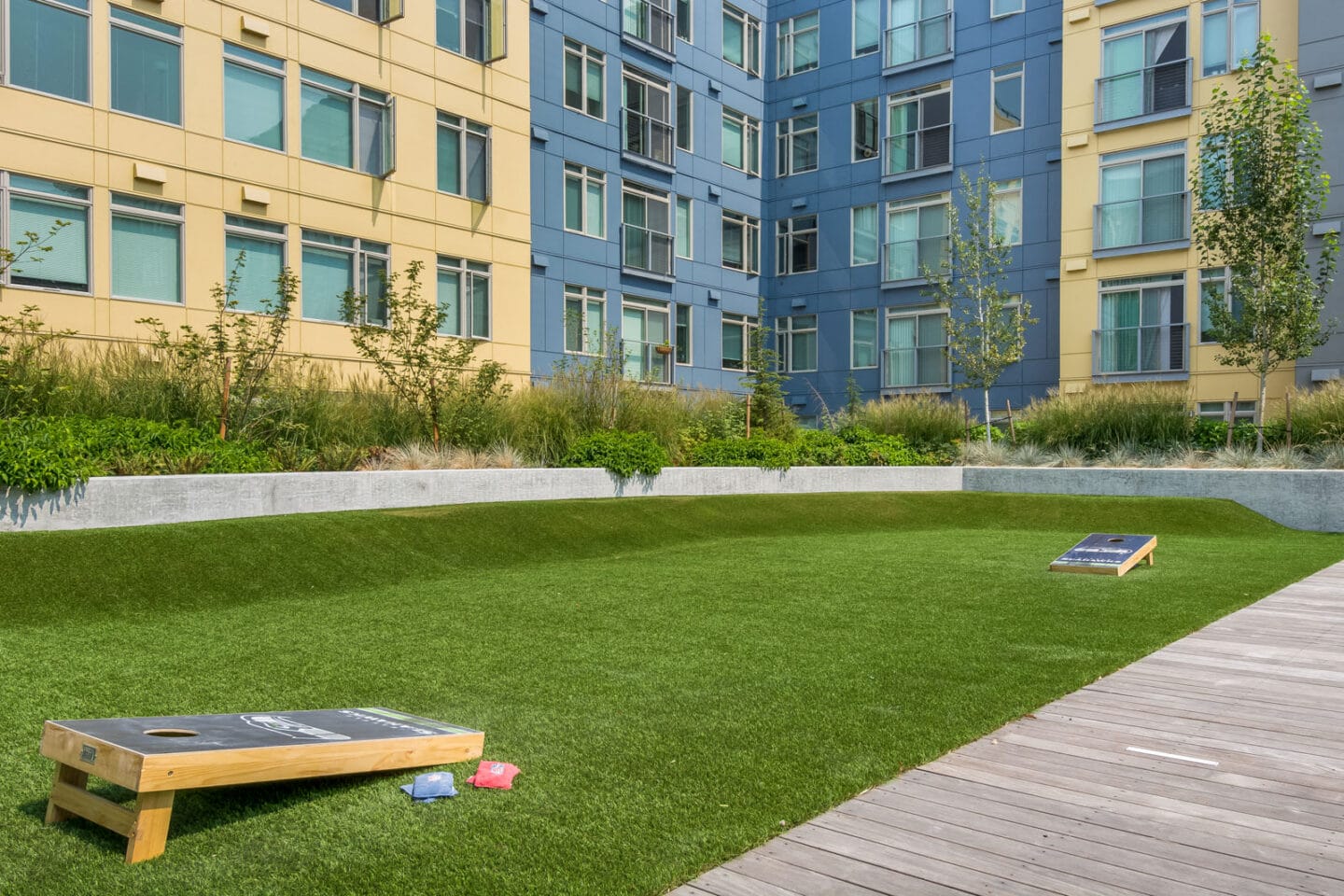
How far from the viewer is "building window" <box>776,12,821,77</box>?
99.4 ft

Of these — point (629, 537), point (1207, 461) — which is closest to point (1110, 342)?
point (1207, 461)

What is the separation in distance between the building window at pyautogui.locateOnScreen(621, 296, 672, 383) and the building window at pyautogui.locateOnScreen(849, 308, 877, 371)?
5.71 m

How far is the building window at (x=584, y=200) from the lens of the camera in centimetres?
2450

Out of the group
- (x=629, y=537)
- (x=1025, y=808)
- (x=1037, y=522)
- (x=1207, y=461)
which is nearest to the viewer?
Answer: (x=1025, y=808)

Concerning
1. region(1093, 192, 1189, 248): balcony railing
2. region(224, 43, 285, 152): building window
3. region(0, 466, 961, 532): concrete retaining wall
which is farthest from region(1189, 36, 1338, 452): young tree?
region(224, 43, 285, 152): building window

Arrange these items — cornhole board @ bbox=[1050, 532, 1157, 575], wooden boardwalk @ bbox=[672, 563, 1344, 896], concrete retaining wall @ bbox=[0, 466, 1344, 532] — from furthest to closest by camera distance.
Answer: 1. cornhole board @ bbox=[1050, 532, 1157, 575]
2. concrete retaining wall @ bbox=[0, 466, 1344, 532]
3. wooden boardwalk @ bbox=[672, 563, 1344, 896]

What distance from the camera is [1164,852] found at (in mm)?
3254

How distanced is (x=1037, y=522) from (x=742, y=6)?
20.7 meters

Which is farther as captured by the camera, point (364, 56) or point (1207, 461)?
point (364, 56)

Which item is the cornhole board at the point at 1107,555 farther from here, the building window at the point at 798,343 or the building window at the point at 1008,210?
the building window at the point at 798,343

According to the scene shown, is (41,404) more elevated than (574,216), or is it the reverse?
(574,216)

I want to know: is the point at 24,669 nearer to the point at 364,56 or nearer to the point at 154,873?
the point at 154,873

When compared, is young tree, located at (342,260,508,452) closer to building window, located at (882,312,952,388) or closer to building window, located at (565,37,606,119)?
building window, located at (565,37,606,119)

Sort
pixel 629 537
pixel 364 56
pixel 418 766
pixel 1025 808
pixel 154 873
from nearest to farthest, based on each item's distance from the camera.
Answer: pixel 154 873 → pixel 1025 808 → pixel 418 766 → pixel 629 537 → pixel 364 56
